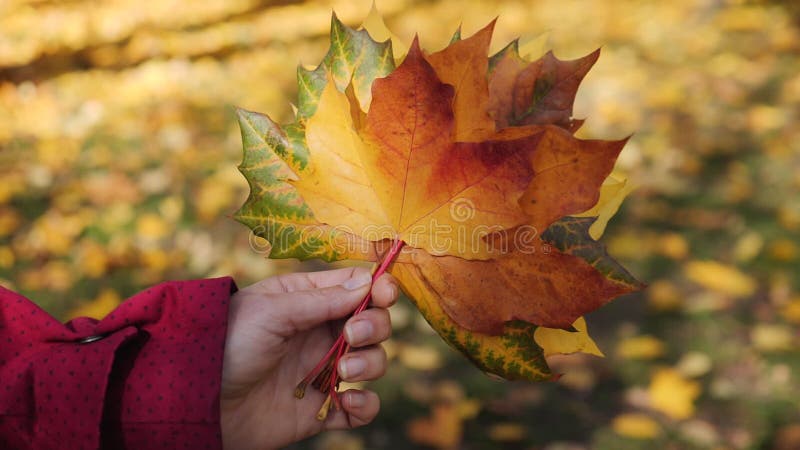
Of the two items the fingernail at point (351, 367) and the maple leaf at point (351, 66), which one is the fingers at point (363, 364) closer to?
the fingernail at point (351, 367)

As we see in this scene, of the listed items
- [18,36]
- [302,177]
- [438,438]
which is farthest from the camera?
[18,36]

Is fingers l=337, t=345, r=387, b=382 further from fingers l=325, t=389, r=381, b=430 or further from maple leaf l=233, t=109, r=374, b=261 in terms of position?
maple leaf l=233, t=109, r=374, b=261

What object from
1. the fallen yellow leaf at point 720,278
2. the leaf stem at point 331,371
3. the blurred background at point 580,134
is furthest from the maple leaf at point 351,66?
the fallen yellow leaf at point 720,278

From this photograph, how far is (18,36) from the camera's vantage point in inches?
148

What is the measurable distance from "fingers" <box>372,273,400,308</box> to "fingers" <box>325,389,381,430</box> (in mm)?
213

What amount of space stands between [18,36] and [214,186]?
6.48ft

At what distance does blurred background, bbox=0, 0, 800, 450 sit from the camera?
185 cm

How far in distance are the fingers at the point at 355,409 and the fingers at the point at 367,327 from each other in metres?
0.15

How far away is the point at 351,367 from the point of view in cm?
105

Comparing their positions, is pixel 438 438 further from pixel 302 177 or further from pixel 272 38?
pixel 272 38

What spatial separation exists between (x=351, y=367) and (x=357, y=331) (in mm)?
72

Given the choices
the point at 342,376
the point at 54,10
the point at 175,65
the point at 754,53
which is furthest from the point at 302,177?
the point at 54,10

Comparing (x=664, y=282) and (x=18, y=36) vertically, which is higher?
(x=18, y=36)

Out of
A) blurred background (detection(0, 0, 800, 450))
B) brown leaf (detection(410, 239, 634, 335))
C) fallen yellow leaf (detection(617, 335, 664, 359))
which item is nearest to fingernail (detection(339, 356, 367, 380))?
brown leaf (detection(410, 239, 634, 335))
